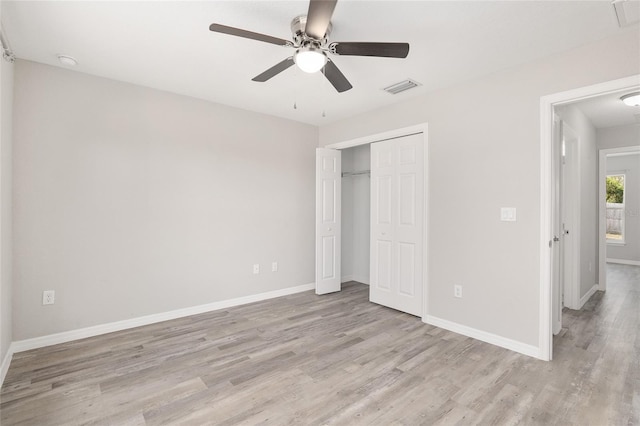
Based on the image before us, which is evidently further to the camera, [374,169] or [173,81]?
[374,169]

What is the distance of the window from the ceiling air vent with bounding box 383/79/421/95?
7245 millimetres

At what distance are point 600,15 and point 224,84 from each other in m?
3.18

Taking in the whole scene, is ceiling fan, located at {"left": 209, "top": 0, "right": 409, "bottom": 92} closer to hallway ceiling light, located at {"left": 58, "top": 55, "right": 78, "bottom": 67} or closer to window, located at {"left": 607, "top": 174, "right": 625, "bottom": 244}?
hallway ceiling light, located at {"left": 58, "top": 55, "right": 78, "bottom": 67}

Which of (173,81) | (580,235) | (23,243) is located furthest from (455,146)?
(23,243)

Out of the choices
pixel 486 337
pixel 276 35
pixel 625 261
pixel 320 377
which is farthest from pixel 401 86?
pixel 625 261

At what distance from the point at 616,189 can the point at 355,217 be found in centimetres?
691

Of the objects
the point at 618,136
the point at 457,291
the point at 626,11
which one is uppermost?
the point at 626,11

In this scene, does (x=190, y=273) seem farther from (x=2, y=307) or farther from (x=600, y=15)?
(x=600, y=15)

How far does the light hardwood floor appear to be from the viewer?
190 cm

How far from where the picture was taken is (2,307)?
2354 millimetres

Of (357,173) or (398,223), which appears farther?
(357,173)

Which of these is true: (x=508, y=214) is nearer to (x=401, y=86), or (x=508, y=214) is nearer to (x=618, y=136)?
(x=401, y=86)

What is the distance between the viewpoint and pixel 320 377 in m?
2.32

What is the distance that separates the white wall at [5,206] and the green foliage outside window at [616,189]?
10.8m
